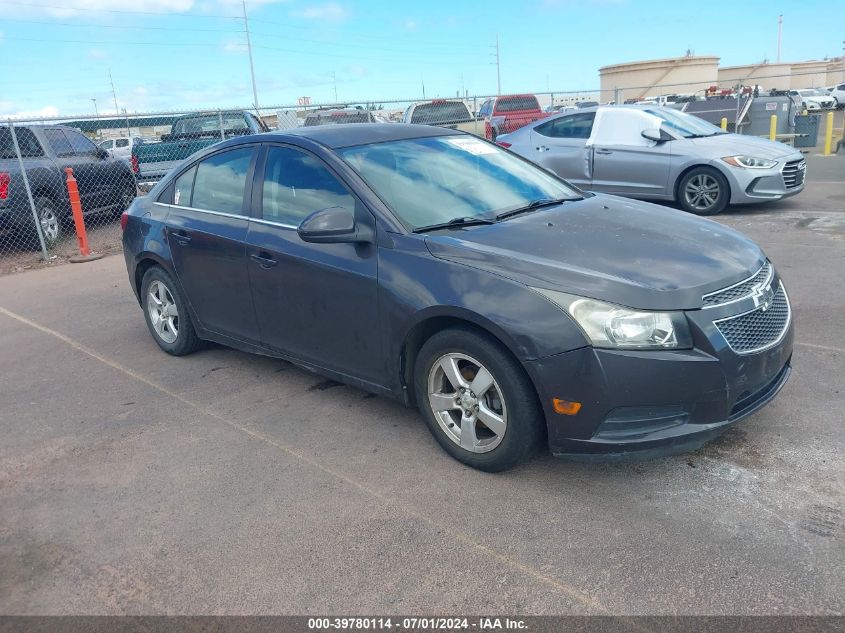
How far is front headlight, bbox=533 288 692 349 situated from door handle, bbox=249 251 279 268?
2048mm

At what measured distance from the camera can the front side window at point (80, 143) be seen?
1197 cm

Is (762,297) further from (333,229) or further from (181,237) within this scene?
(181,237)

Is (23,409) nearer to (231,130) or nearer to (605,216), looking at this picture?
(605,216)

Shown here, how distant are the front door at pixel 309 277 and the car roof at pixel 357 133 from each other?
0.13 metres

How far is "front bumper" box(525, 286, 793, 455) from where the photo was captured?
10.0ft

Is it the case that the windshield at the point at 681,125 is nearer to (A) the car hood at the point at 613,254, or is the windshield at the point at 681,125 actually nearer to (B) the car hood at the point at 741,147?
(B) the car hood at the point at 741,147

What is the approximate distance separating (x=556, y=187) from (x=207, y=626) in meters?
3.32

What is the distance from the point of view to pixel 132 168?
44.3 feet

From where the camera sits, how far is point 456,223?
3.90 metres

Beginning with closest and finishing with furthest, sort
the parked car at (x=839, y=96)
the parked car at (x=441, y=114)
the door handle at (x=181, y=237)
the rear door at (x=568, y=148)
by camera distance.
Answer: the door handle at (x=181, y=237) < the rear door at (x=568, y=148) < the parked car at (x=441, y=114) < the parked car at (x=839, y=96)

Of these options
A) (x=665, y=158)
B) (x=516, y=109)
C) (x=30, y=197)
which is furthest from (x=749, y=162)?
(x=516, y=109)

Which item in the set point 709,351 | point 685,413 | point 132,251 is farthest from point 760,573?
point 132,251

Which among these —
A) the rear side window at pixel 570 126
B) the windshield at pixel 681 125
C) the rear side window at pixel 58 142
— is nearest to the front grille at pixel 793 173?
the windshield at pixel 681 125

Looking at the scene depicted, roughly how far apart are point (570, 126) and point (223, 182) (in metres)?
7.61
